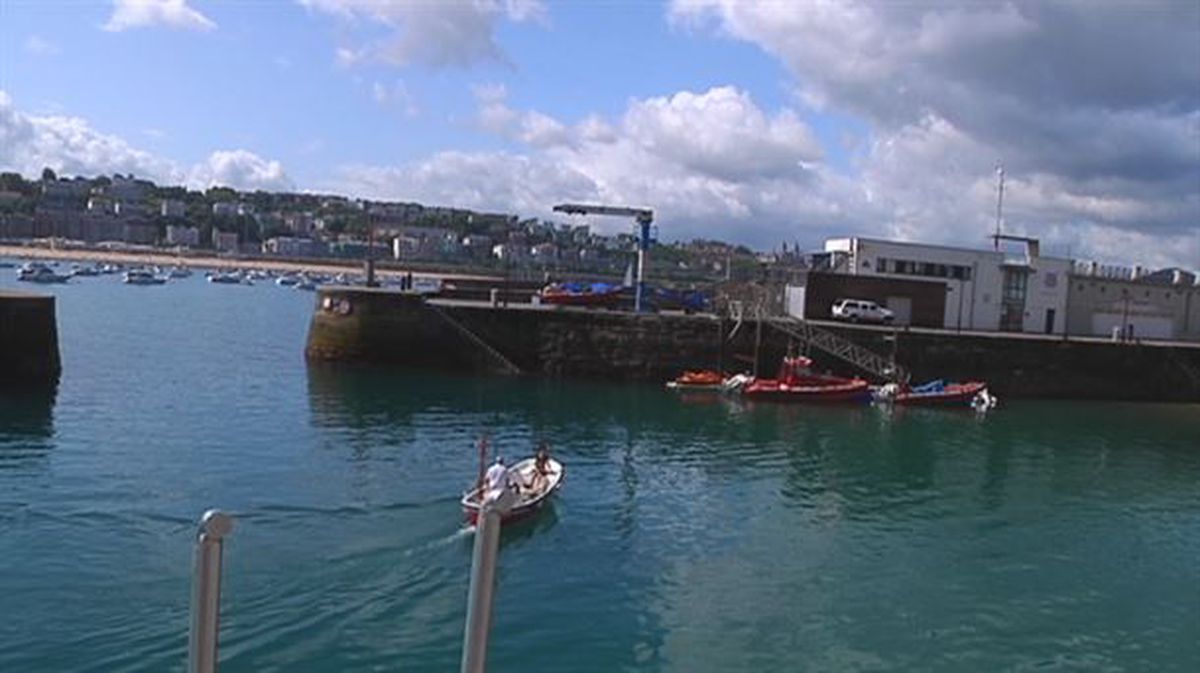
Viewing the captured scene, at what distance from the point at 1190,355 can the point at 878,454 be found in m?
33.5

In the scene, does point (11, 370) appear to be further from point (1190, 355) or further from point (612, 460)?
point (1190, 355)

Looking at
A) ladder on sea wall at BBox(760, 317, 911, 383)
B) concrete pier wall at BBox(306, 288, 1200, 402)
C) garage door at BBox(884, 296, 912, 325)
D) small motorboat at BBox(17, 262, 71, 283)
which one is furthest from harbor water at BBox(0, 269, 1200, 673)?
small motorboat at BBox(17, 262, 71, 283)

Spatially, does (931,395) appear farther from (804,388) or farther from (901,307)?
(901,307)

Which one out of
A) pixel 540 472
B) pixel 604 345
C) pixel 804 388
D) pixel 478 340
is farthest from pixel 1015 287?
pixel 540 472

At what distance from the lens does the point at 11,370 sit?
4472 cm

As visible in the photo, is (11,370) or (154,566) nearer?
(154,566)

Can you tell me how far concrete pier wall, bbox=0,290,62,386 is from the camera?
44.3 metres

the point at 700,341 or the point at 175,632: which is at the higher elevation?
the point at 700,341

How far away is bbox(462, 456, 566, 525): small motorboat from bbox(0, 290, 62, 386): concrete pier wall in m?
26.3

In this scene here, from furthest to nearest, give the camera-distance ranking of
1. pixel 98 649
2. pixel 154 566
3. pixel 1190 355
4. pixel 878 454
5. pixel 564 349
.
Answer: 1. pixel 1190 355
2. pixel 564 349
3. pixel 878 454
4. pixel 154 566
5. pixel 98 649

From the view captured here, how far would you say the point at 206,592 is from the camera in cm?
656

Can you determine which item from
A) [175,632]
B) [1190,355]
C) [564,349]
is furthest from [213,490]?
[1190,355]

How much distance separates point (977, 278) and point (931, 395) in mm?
20670

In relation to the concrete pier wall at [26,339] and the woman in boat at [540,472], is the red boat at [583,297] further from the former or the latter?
the woman in boat at [540,472]
